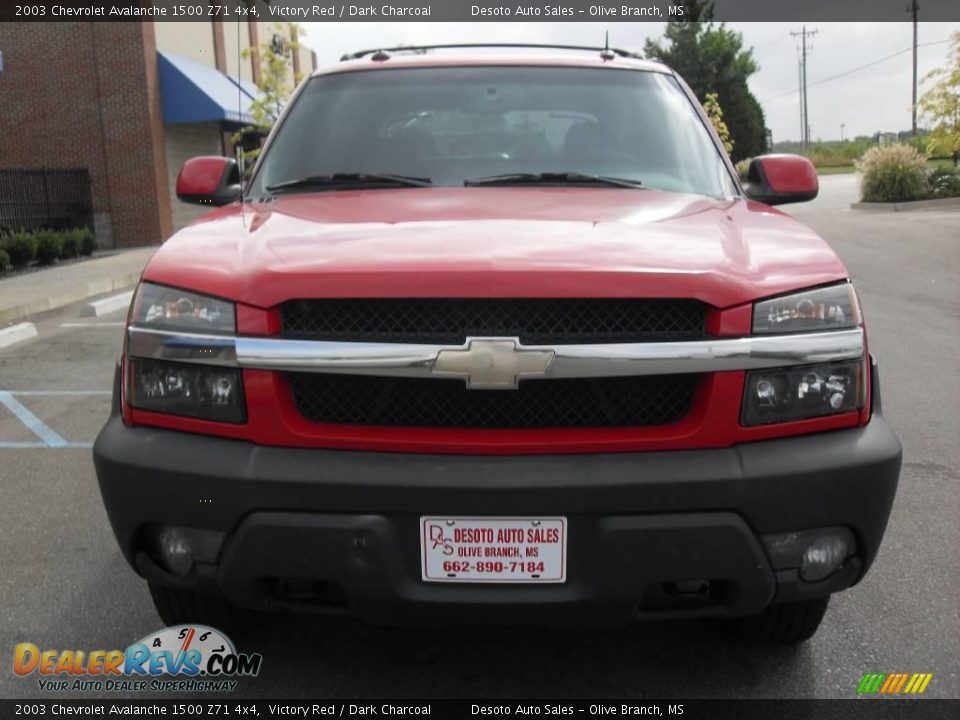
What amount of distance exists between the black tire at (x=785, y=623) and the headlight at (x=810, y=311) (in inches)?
32.5

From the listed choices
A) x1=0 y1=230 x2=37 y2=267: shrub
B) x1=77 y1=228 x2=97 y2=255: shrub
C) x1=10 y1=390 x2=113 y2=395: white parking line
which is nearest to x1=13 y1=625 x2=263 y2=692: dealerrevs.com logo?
x1=10 y1=390 x2=113 y2=395: white parking line

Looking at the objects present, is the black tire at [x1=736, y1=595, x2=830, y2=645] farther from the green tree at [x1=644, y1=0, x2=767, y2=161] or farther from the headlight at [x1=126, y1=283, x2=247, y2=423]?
the green tree at [x1=644, y1=0, x2=767, y2=161]

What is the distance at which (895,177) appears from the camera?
23922 millimetres

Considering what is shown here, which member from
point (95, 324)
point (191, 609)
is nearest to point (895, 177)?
point (95, 324)

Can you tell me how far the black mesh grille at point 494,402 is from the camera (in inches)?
89.1

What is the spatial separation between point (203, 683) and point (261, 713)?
27cm

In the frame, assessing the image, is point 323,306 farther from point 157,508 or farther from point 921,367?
point 921,367

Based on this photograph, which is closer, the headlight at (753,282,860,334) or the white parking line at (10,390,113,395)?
the headlight at (753,282,860,334)

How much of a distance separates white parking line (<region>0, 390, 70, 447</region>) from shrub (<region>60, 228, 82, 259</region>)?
1163cm

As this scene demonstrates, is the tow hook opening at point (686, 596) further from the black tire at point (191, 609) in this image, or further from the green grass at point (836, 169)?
the green grass at point (836, 169)

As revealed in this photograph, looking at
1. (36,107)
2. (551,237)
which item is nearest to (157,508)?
(551,237)

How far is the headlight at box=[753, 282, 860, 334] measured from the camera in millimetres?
2242

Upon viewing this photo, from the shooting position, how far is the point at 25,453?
5.12m

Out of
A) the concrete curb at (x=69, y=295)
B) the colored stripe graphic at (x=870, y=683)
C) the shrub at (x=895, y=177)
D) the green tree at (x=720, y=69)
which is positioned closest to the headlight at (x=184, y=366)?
the colored stripe graphic at (x=870, y=683)
